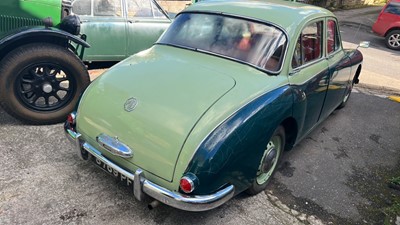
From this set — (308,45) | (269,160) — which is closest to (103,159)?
(269,160)

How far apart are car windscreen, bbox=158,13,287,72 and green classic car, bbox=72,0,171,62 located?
2.00m

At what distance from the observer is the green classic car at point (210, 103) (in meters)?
2.36

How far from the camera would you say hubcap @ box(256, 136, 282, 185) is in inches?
116

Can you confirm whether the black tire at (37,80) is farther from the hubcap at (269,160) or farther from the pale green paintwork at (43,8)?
the hubcap at (269,160)

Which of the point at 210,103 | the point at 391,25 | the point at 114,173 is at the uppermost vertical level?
the point at 391,25

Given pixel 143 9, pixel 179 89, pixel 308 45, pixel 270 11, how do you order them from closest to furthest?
pixel 179 89 → pixel 270 11 → pixel 308 45 → pixel 143 9

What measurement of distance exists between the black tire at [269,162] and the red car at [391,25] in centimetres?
1014

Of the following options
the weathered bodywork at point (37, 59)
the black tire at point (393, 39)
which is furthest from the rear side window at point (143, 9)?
the black tire at point (393, 39)

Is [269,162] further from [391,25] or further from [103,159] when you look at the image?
[391,25]

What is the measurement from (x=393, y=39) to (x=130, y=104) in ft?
37.3

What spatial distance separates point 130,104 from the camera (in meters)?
2.64

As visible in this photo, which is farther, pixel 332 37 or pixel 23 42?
pixel 332 37

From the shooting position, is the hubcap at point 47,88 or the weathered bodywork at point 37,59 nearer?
the weathered bodywork at point 37,59

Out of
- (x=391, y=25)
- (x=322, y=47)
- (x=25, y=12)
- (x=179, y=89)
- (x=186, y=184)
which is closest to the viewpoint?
(x=186, y=184)
